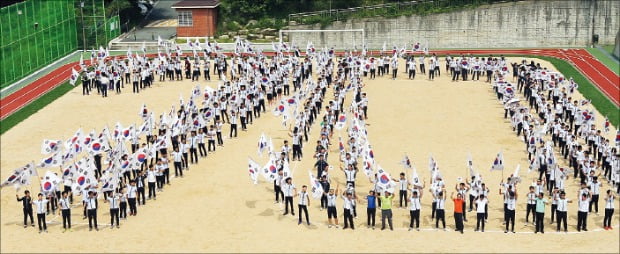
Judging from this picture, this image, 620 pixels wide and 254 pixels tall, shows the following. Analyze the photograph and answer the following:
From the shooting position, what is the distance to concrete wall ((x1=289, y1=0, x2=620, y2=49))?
54.8 metres

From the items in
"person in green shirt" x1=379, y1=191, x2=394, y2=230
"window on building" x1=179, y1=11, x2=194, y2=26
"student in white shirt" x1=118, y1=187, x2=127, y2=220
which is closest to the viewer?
"person in green shirt" x1=379, y1=191, x2=394, y2=230

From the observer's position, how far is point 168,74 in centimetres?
4638

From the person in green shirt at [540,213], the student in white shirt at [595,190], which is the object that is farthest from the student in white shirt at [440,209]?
the student in white shirt at [595,190]

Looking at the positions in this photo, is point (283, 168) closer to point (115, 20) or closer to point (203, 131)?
point (203, 131)

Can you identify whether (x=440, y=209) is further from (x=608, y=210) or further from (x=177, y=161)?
(x=177, y=161)

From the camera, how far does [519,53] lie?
177 feet

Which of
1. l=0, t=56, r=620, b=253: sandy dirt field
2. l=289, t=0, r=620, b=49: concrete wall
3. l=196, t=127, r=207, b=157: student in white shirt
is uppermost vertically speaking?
l=289, t=0, r=620, b=49: concrete wall

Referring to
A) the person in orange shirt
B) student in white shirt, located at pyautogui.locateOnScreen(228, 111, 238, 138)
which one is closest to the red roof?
student in white shirt, located at pyautogui.locateOnScreen(228, 111, 238, 138)

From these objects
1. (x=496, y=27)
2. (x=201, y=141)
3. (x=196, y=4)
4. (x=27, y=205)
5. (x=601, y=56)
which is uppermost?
(x=196, y=4)

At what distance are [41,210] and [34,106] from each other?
55.5 feet

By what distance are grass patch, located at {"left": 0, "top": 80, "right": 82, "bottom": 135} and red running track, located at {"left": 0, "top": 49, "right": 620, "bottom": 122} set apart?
0.91 feet

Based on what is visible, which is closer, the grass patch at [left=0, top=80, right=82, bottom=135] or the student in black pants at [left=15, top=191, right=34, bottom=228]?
the student in black pants at [left=15, top=191, right=34, bottom=228]

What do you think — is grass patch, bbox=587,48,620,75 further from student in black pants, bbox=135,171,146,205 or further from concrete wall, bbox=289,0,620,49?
student in black pants, bbox=135,171,146,205

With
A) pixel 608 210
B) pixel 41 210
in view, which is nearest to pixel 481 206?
pixel 608 210
